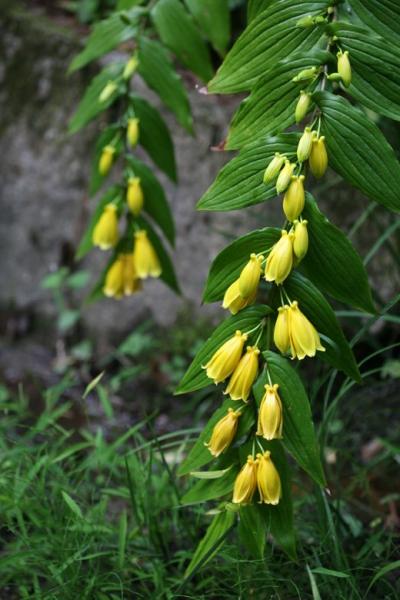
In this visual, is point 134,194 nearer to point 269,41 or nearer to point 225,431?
point 269,41

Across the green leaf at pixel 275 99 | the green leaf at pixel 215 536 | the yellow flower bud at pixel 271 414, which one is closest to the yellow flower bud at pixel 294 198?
the green leaf at pixel 275 99

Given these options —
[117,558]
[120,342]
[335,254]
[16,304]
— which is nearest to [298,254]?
[335,254]

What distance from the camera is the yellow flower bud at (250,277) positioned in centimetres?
108

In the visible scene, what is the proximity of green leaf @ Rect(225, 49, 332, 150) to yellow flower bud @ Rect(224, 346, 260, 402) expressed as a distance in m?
0.35

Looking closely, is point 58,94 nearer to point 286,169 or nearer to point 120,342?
point 120,342

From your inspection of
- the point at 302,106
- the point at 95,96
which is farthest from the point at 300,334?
the point at 95,96

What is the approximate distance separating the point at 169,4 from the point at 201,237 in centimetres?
115

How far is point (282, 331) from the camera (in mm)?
1081

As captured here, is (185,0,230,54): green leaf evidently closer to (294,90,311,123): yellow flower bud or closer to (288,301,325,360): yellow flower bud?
(294,90,311,123): yellow flower bud

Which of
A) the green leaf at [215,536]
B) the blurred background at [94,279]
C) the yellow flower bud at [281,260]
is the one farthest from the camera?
the blurred background at [94,279]

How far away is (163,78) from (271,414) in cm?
103

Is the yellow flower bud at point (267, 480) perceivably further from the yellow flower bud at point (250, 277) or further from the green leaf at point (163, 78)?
the green leaf at point (163, 78)

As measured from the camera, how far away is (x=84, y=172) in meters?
3.12

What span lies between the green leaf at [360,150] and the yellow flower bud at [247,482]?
435mm
